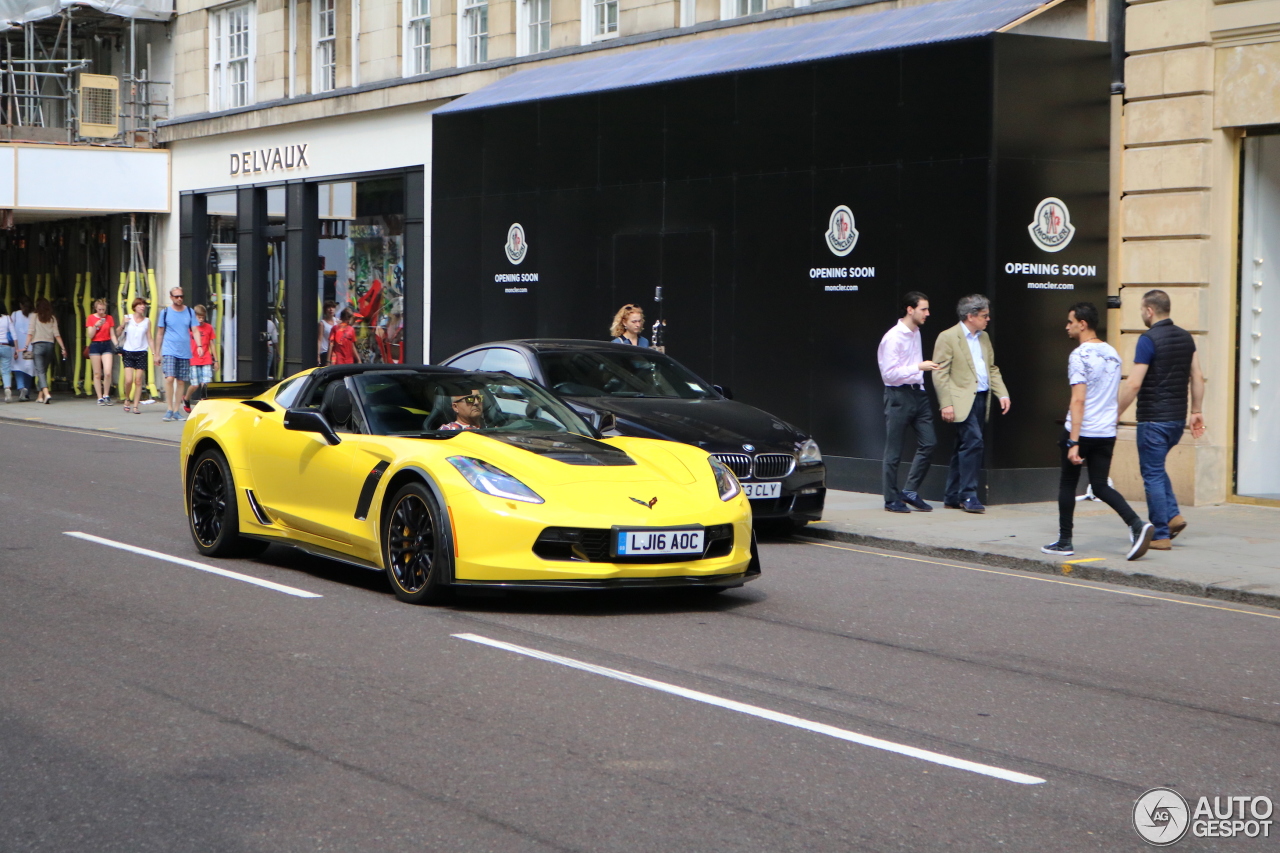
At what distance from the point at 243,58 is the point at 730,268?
15613 mm

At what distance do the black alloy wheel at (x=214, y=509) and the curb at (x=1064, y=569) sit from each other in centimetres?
454

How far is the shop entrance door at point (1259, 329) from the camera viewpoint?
14305 mm

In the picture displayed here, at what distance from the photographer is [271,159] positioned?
1081 inches

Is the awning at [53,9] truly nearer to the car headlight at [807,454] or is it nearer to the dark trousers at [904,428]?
the dark trousers at [904,428]

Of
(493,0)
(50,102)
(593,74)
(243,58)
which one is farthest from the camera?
(50,102)

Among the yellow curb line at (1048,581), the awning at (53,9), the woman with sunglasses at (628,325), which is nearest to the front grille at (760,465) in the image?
the yellow curb line at (1048,581)

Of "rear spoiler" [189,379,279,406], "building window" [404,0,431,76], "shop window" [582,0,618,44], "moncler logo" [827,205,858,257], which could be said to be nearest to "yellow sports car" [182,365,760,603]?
"rear spoiler" [189,379,279,406]

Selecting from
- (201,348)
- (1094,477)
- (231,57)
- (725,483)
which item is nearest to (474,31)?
→ (201,348)

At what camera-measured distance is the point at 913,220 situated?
14531 millimetres

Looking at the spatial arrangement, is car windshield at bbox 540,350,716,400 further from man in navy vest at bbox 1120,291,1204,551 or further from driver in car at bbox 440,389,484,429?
man in navy vest at bbox 1120,291,1204,551

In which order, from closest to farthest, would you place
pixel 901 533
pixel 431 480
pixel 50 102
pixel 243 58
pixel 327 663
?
pixel 327 663
pixel 431 480
pixel 901 533
pixel 243 58
pixel 50 102

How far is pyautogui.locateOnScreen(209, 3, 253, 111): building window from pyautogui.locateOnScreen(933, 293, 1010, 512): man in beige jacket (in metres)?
19.0

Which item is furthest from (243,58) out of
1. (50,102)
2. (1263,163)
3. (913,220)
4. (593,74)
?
(1263,163)

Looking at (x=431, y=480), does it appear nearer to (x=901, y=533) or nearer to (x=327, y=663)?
(x=327, y=663)
